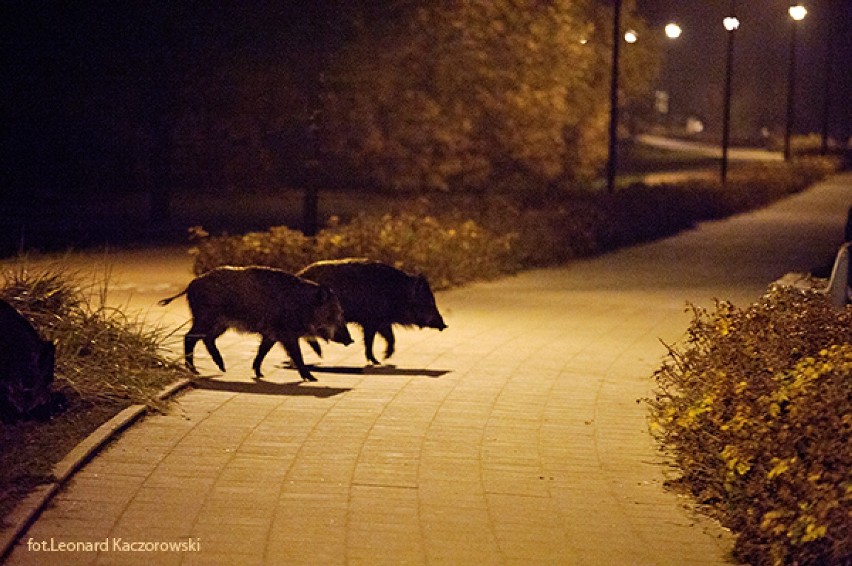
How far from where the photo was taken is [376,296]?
1337 centimetres

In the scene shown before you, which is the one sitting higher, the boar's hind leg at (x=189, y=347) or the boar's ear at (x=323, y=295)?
the boar's ear at (x=323, y=295)

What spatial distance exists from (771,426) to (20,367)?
463 cm

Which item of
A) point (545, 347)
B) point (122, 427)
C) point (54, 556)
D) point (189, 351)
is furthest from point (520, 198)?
point (54, 556)

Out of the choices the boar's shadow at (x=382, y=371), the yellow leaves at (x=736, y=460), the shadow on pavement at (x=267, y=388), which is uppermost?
the yellow leaves at (x=736, y=460)

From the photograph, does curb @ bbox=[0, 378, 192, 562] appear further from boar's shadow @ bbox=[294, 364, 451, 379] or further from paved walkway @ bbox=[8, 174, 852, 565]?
boar's shadow @ bbox=[294, 364, 451, 379]

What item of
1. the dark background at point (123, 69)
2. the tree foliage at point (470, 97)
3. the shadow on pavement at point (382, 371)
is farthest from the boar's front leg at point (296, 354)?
the tree foliage at point (470, 97)

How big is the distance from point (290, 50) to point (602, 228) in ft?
27.2

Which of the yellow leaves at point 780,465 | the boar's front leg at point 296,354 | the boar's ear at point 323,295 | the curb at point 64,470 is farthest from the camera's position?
the boar's ear at point 323,295

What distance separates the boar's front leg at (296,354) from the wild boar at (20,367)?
9.15 ft

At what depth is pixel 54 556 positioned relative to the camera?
6.88 m

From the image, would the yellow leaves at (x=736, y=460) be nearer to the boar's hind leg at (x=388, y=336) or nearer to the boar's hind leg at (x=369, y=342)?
the boar's hind leg at (x=369, y=342)

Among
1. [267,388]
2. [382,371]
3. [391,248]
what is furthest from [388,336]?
[391,248]

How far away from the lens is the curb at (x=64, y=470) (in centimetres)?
710

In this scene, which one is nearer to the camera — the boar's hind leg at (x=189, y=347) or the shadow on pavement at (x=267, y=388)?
the shadow on pavement at (x=267, y=388)
